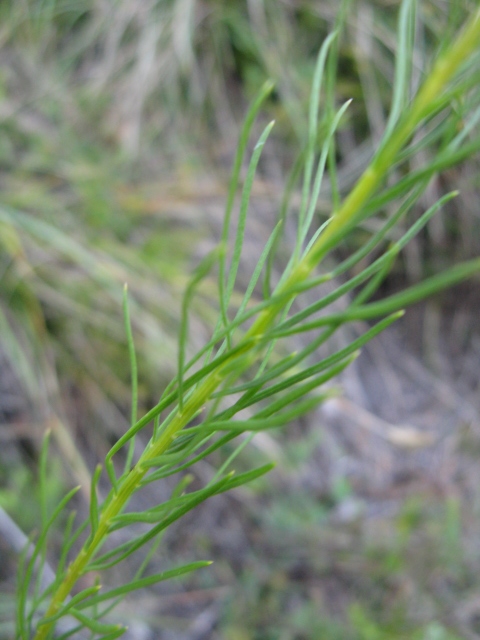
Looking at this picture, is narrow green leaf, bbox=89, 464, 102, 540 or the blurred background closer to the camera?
narrow green leaf, bbox=89, 464, 102, 540

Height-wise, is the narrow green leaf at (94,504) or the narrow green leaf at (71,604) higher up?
the narrow green leaf at (94,504)

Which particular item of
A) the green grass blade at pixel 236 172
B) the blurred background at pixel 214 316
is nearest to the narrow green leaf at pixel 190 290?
the green grass blade at pixel 236 172

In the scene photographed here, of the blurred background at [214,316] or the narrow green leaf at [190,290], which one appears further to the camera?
the blurred background at [214,316]

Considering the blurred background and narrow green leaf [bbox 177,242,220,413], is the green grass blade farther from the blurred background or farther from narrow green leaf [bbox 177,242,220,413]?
the blurred background

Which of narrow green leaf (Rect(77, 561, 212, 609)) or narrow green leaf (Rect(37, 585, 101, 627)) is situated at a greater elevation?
narrow green leaf (Rect(77, 561, 212, 609))

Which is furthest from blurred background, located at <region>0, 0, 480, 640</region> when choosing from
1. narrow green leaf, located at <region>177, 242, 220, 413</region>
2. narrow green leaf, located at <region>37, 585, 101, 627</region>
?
narrow green leaf, located at <region>177, 242, 220, 413</region>

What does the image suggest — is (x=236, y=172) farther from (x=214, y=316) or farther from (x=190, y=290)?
(x=214, y=316)

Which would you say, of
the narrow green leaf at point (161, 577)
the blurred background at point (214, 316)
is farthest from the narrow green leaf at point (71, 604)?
the blurred background at point (214, 316)

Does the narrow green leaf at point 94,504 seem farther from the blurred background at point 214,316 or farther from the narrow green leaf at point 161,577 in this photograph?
the blurred background at point 214,316

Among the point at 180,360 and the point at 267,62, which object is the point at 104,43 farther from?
the point at 180,360
